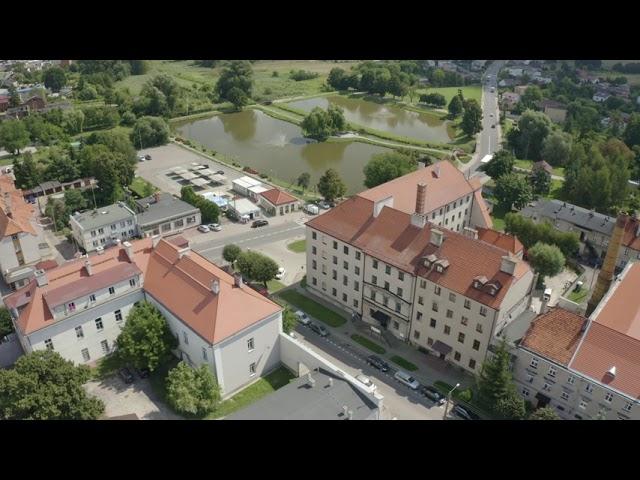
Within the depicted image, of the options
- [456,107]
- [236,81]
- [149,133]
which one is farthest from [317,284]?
[236,81]

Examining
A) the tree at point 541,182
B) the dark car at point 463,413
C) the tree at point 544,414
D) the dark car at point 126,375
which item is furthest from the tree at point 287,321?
the tree at point 541,182

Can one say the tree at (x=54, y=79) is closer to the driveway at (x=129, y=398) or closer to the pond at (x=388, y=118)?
the pond at (x=388, y=118)

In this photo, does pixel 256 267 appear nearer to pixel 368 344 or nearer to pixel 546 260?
pixel 368 344

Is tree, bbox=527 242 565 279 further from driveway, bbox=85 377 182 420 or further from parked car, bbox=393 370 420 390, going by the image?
driveway, bbox=85 377 182 420

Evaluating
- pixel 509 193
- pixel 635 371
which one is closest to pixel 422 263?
pixel 635 371

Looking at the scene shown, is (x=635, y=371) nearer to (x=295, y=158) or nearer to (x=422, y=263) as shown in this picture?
(x=422, y=263)

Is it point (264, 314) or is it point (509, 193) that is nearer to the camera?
point (264, 314)
